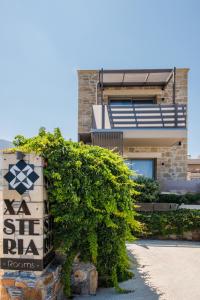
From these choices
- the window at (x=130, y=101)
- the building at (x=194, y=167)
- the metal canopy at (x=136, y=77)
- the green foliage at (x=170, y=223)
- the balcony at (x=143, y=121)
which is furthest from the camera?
the building at (x=194, y=167)

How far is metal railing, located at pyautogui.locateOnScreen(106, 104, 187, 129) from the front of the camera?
1062 cm

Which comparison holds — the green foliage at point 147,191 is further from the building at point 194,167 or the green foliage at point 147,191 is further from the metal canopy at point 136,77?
the building at point 194,167

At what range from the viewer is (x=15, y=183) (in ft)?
10.4

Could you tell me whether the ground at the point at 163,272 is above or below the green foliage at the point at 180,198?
below

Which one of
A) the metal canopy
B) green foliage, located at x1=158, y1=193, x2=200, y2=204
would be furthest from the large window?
the metal canopy

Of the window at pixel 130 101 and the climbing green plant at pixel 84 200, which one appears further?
the window at pixel 130 101

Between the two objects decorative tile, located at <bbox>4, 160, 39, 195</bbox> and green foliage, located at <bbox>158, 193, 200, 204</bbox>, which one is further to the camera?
green foliage, located at <bbox>158, 193, 200, 204</bbox>

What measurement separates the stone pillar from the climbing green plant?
25cm

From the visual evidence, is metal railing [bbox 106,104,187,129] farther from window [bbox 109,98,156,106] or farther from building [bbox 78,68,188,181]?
window [bbox 109,98,156,106]

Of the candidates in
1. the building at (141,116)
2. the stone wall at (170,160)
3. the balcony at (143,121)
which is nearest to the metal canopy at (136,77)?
the building at (141,116)

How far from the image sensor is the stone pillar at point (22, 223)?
123 inches

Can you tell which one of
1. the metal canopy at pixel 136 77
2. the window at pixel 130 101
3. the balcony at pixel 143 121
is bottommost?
the balcony at pixel 143 121

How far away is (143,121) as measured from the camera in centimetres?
1076

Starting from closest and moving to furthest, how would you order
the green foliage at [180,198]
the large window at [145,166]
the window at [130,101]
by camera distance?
the green foliage at [180,198]
the large window at [145,166]
the window at [130,101]
